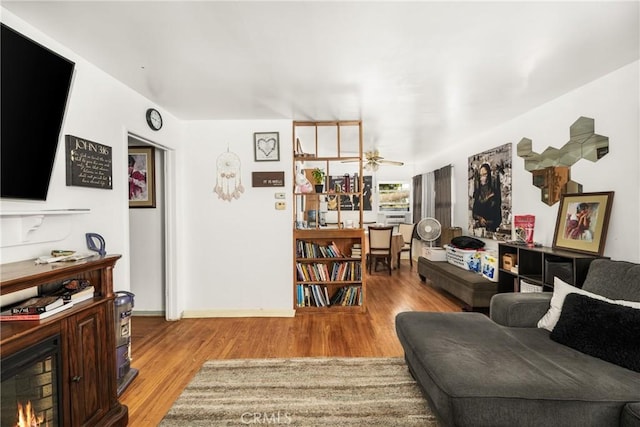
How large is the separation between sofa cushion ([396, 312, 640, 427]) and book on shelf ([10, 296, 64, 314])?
189 centimetres

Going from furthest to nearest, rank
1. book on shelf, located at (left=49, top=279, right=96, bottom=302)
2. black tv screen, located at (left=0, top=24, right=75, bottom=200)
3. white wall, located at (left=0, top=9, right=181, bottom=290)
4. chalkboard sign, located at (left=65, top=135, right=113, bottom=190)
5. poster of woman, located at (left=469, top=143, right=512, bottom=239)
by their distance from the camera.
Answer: poster of woman, located at (left=469, top=143, right=512, bottom=239) < chalkboard sign, located at (left=65, top=135, right=113, bottom=190) < white wall, located at (left=0, top=9, right=181, bottom=290) < book on shelf, located at (left=49, top=279, right=96, bottom=302) < black tv screen, located at (left=0, top=24, right=75, bottom=200)

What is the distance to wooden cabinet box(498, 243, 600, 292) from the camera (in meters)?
2.44

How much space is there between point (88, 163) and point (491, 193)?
4541mm

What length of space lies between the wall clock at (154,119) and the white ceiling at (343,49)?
12 cm

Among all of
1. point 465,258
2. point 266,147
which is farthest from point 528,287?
point 266,147

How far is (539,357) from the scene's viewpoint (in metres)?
1.70

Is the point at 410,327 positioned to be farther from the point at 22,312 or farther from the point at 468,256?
the point at 468,256

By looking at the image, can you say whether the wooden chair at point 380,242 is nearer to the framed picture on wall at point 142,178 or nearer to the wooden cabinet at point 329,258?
the wooden cabinet at point 329,258

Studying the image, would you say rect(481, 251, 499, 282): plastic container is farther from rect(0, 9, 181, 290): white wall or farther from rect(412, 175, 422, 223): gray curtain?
rect(0, 9, 181, 290): white wall

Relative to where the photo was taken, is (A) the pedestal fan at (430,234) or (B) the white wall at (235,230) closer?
(B) the white wall at (235,230)

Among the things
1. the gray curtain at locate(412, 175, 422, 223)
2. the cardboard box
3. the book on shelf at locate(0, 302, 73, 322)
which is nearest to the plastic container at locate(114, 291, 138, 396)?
the book on shelf at locate(0, 302, 73, 322)

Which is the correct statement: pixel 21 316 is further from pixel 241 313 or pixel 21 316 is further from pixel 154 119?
pixel 241 313

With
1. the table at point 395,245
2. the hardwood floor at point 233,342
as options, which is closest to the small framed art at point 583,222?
the hardwood floor at point 233,342

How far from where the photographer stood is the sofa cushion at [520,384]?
1.38m
